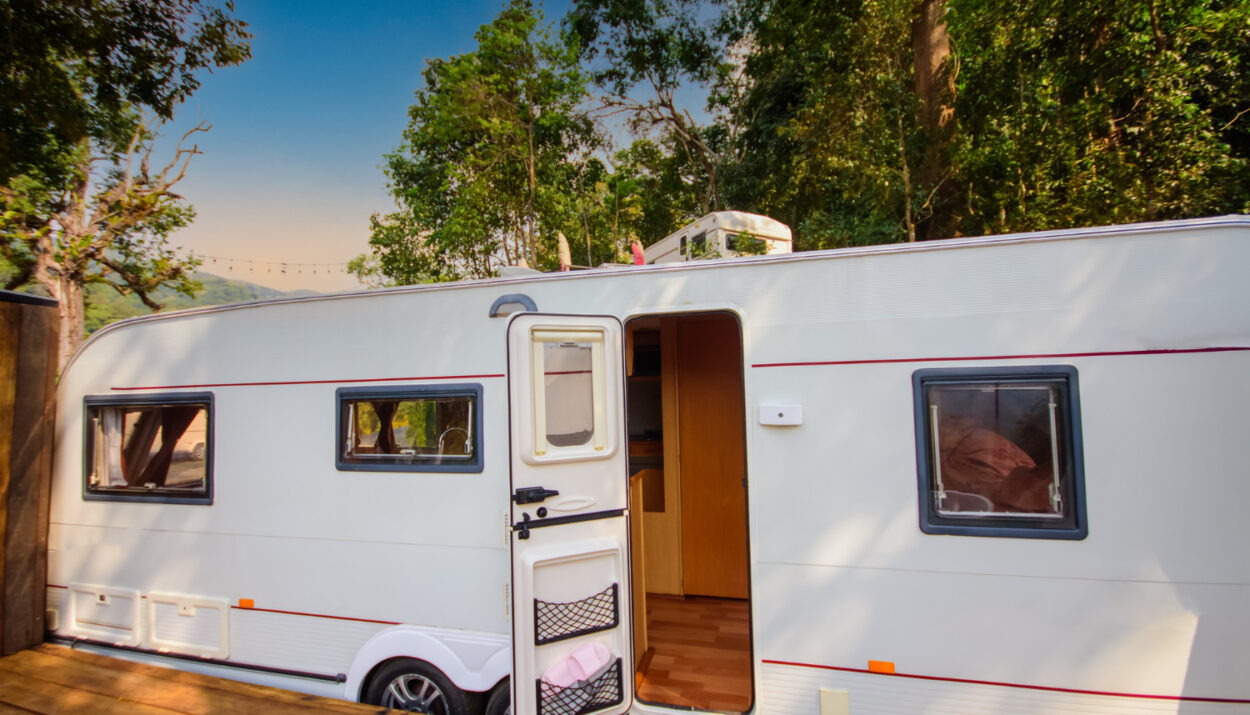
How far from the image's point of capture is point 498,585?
2.78 metres

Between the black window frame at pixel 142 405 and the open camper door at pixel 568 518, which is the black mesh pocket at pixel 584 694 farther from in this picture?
the black window frame at pixel 142 405

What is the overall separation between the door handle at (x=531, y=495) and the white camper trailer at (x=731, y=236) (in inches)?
237

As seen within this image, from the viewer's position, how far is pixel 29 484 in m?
3.67

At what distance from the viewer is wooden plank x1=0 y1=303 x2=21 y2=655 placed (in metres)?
3.55

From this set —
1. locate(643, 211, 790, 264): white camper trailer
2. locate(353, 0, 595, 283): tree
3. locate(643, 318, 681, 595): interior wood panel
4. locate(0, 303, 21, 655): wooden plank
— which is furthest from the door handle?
locate(353, 0, 595, 283): tree

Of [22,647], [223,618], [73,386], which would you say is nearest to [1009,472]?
[223,618]

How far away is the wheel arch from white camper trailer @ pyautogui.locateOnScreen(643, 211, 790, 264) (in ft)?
20.0

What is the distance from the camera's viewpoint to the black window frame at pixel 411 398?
2885 millimetres

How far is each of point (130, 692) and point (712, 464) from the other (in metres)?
3.57

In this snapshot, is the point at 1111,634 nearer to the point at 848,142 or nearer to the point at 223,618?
the point at 223,618

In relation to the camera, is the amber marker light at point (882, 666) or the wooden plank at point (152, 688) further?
the wooden plank at point (152, 688)

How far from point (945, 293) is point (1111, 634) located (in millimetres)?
1396

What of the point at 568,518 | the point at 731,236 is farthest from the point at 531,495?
the point at 731,236

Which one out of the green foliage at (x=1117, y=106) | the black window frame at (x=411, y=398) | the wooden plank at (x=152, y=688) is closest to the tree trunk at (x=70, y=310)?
the wooden plank at (x=152, y=688)
